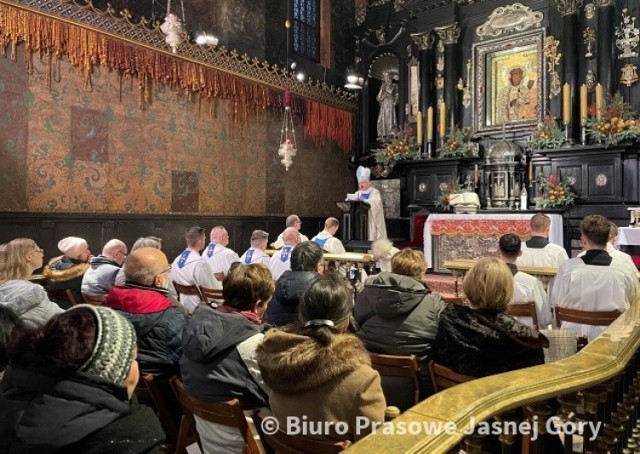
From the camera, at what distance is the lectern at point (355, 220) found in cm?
1226

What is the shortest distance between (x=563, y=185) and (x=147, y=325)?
9.89 m

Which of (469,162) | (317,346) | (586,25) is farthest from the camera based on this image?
(469,162)

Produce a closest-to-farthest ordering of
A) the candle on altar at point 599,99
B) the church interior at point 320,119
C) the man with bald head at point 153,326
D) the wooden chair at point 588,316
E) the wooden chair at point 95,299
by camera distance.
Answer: the man with bald head at point 153,326 → the wooden chair at point 588,316 → the wooden chair at point 95,299 → the church interior at point 320,119 → the candle on altar at point 599,99

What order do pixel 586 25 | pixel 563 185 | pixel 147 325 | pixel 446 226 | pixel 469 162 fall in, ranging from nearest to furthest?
pixel 147 325, pixel 446 226, pixel 563 185, pixel 586 25, pixel 469 162

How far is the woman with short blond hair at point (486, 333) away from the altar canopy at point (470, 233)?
6.76 meters

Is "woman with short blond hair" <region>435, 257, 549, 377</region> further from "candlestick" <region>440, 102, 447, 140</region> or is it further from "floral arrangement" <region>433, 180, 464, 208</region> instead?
"candlestick" <region>440, 102, 447, 140</region>

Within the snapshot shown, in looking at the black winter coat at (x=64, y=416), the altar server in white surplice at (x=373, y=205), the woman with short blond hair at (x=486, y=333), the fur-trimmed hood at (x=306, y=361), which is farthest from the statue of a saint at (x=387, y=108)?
the black winter coat at (x=64, y=416)

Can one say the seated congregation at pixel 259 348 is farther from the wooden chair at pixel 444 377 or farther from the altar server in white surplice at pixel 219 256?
the altar server in white surplice at pixel 219 256

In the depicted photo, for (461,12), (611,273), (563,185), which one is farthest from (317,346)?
(461,12)

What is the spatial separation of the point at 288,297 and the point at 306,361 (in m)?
1.94

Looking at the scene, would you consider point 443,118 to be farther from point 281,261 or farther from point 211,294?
point 211,294

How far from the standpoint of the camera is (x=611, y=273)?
3715mm

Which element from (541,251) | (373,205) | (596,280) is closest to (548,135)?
(373,205)

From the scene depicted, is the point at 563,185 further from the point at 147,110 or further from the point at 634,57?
the point at 147,110
